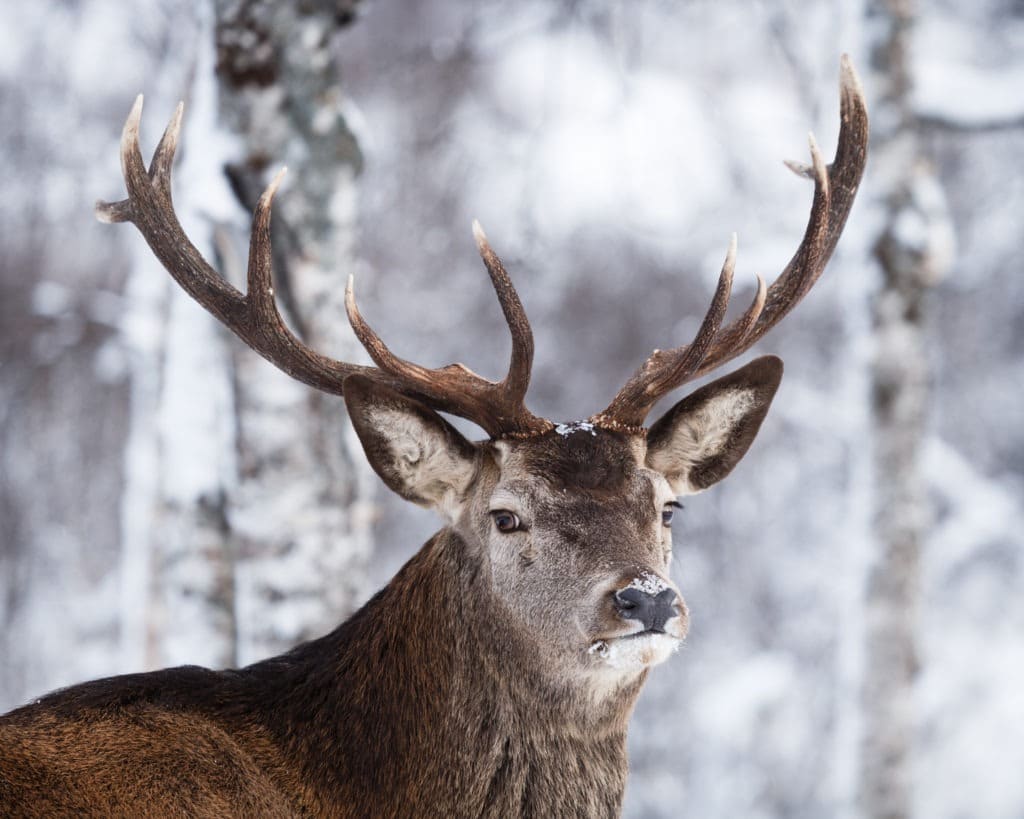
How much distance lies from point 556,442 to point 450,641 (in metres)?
0.66

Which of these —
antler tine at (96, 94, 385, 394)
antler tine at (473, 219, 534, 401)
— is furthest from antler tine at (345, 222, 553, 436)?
antler tine at (96, 94, 385, 394)

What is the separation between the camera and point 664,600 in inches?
129

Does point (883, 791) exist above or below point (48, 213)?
below

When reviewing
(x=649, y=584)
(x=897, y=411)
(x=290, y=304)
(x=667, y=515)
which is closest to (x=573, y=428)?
(x=667, y=515)

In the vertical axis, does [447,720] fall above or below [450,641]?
below

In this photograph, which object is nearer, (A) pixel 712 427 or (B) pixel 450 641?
(B) pixel 450 641

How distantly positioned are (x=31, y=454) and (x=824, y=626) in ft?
34.2

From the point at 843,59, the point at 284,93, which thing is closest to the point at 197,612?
the point at 284,93

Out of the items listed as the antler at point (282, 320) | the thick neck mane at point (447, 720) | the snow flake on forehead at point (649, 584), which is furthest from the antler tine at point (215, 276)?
the snow flake on forehead at point (649, 584)

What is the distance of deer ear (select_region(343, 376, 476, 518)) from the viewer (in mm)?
3727

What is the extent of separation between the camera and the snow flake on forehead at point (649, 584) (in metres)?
3.30

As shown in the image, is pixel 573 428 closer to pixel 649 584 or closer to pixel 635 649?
pixel 649 584

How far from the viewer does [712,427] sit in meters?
4.13

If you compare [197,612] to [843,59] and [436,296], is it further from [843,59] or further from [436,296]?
[436,296]
